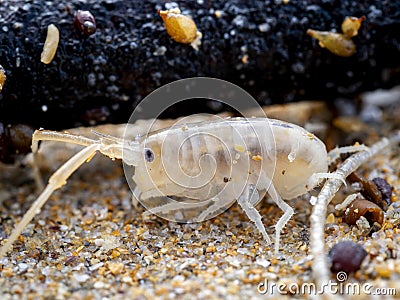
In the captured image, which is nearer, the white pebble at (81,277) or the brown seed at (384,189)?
the white pebble at (81,277)

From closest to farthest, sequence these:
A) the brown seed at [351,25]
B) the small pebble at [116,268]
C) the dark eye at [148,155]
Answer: the small pebble at [116,268]
the dark eye at [148,155]
the brown seed at [351,25]

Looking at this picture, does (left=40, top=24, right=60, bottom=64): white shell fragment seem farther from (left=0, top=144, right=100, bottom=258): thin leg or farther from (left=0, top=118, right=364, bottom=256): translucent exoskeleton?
(left=0, top=144, right=100, bottom=258): thin leg

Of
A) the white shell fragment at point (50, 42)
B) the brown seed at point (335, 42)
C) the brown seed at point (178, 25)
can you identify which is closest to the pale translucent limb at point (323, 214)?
the brown seed at point (335, 42)

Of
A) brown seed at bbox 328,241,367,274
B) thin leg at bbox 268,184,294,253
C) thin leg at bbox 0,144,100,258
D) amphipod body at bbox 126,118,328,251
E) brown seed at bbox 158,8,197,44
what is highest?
brown seed at bbox 158,8,197,44

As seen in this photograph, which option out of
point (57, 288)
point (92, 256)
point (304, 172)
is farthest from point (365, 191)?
point (57, 288)

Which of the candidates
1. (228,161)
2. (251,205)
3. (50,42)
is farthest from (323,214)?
(50,42)

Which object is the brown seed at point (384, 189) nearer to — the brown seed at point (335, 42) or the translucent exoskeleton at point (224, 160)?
the translucent exoskeleton at point (224, 160)

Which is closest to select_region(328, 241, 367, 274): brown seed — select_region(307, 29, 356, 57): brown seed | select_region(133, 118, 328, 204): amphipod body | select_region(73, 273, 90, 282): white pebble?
select_region(133, 118, 328, 204): amphipod body
